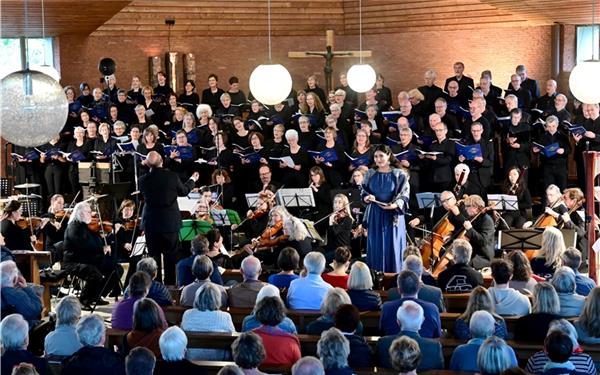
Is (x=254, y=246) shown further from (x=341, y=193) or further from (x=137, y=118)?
(x=137, y=118)

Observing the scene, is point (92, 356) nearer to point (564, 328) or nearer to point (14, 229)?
point (564, 328)

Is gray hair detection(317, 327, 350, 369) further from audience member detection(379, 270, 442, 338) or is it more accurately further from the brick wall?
the brick wall

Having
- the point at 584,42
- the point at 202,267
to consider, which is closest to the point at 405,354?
the point at 202,267

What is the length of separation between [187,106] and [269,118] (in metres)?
1.90

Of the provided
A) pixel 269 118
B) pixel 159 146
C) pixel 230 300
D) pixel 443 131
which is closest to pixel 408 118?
pixel 443 131

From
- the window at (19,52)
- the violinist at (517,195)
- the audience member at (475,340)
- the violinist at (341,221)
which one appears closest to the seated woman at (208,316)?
the audience member at (475,340)

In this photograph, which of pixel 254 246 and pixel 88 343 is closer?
pixel 88 343

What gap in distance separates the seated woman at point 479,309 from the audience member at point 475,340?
1.46ft

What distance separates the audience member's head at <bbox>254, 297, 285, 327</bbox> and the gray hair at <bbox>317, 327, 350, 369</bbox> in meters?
0.75

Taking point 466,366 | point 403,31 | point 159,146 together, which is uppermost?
point 403,31

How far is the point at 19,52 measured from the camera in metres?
18.4

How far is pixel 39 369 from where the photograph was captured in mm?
6730

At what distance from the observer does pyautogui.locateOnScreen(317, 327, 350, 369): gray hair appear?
6293 millimetres

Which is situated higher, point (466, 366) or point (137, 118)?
point (137, 118)
